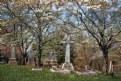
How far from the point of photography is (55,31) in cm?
3416

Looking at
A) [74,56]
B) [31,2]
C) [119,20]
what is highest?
[31,2]

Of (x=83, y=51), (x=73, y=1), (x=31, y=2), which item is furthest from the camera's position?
(x=83, y=51)

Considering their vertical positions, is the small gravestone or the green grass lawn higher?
the small gravestone

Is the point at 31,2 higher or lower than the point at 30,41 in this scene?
higher

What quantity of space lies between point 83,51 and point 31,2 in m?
20.9

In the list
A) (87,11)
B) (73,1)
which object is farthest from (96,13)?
(73,1)

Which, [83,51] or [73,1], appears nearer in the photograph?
[73,1]

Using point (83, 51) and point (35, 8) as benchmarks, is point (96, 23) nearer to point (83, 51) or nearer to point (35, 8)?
point (35, 8)

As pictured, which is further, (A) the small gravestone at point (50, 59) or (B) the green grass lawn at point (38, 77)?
(A) the small gravestone at point (50, 59)

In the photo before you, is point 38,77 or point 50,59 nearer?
point 38,77

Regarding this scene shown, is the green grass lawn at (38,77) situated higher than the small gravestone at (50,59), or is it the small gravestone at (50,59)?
the small gravestone at (50,59)

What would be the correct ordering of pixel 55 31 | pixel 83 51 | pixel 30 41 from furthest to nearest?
1. pixel 83 51
2. pixel 30 41
3. pixel 55 31

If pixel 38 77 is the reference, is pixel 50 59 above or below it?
above

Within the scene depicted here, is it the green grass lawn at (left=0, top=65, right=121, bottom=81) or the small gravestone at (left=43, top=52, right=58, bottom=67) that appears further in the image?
the small gravestone at (left=43, top=52, right=58, bottom=67)
